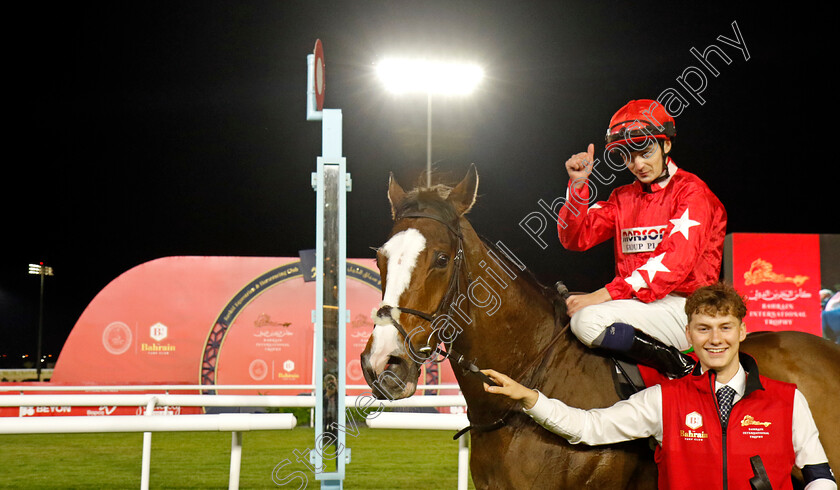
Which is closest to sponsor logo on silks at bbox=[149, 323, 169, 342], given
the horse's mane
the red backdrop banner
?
the red backdrop banner

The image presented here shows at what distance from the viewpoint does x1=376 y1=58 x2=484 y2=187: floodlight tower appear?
11.1 m

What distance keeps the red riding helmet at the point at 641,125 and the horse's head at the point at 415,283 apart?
63 centimetres

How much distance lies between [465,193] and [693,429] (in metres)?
1.05

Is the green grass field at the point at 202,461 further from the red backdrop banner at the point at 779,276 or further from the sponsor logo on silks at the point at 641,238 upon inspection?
the red backdrop banner at the point at 779,276

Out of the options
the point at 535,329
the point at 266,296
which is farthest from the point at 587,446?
the point at 266,296

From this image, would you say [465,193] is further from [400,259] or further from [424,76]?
[424,76]

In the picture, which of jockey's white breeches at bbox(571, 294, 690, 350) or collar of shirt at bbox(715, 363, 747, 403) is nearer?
collar of shirt at bbox(715, 363, 747, 403)

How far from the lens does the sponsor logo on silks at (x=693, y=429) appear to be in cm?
198

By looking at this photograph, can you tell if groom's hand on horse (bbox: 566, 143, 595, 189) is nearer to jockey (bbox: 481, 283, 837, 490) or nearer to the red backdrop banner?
jockey (bbox: 481, 283, 837, 490)

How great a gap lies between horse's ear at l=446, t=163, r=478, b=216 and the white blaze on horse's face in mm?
271

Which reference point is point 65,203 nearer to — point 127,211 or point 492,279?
point 127,211

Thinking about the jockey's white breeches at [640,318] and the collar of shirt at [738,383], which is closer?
the collar of shirt at [738,383]

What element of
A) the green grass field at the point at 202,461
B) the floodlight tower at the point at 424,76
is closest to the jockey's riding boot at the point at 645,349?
the green grass field at the point at 202,461

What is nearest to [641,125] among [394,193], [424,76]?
[394,193]
